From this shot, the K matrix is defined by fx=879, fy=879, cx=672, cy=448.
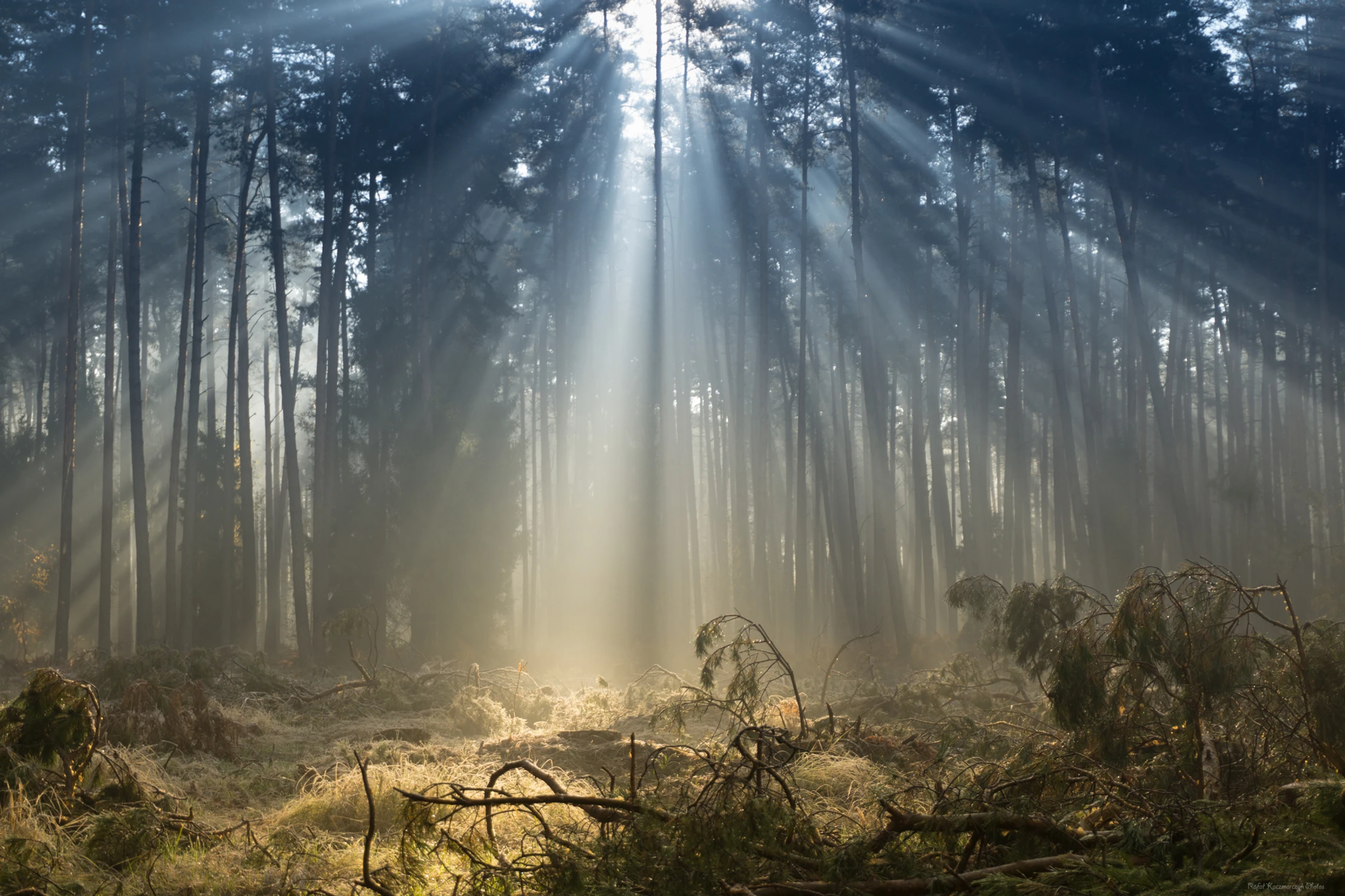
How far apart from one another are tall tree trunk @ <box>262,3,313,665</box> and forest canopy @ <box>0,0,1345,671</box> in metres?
0.09

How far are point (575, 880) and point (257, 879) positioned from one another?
1.59 m

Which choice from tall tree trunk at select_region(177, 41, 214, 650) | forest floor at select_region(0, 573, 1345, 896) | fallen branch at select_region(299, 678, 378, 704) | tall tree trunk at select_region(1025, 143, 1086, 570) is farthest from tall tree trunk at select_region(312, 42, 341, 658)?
tall tree trunk at select_region(1025, 143, 1086, 570)

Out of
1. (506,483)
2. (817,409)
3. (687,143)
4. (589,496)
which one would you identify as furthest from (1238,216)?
(589,496)

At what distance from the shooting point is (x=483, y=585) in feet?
54.9

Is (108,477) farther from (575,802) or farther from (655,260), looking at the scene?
(575,802)

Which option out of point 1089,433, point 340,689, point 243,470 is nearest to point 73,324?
point 243,470

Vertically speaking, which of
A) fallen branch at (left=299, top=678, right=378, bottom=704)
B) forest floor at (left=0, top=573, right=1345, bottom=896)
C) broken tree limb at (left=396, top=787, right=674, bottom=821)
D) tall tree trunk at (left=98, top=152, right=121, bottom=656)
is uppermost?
tall tree trunk at (left=98, top=152, right=121, bottom=656)

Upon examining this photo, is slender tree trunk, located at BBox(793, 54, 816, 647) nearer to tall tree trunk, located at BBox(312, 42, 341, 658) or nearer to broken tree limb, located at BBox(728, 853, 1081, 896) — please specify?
tall tree trunk, located at BBox(312, 42, 341, 658)

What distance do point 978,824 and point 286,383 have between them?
13.8 m

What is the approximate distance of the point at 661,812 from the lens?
3188 mm

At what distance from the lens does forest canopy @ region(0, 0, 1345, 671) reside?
48.7 feet

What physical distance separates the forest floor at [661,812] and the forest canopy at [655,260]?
20.7ft

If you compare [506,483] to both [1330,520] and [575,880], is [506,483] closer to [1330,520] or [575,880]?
[575,880]

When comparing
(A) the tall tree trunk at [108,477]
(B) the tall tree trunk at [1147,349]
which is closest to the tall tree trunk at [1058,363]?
(B) the tall tree trunk at [1147,349]
